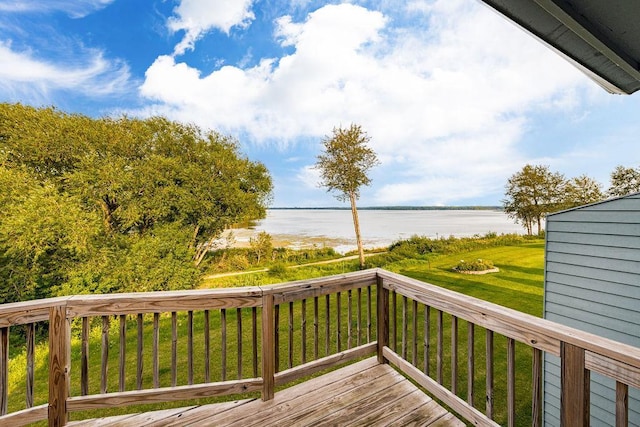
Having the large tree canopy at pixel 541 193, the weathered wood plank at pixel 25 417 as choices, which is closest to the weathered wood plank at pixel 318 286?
the weathered wood plank at pixel 25 417

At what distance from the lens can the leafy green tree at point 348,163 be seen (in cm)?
1095

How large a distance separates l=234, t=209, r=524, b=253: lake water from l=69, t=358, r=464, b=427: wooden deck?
31.0 feet

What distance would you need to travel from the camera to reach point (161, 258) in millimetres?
8680

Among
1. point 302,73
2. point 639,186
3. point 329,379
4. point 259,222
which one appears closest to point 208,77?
point 302,73

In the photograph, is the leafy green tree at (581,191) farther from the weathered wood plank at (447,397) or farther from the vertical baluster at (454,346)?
the vertical baluster at (454,346)

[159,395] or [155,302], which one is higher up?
[155,302]

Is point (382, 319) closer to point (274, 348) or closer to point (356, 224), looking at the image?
point (274, 348)

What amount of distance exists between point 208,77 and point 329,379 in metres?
12.3

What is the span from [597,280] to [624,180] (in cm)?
1525

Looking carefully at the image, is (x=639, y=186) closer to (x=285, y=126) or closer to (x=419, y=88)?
(x=419, y=88)

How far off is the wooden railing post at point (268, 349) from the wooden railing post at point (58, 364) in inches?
42.4

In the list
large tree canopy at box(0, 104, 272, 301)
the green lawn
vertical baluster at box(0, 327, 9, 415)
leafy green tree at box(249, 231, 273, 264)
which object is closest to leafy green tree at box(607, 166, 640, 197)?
the green lawn

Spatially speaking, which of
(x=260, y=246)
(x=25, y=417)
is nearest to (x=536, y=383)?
(x=25, y=417)

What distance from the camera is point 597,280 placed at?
325 centimetres
